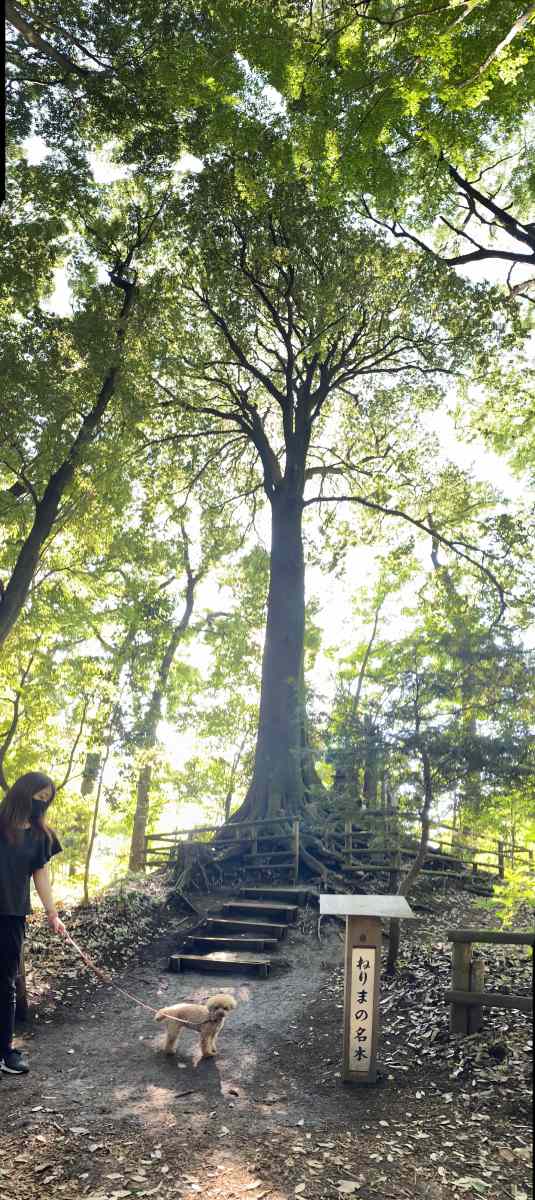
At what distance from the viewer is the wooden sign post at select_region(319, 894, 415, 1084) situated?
477 centimetres

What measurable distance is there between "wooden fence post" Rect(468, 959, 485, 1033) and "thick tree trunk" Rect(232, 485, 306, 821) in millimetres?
6283

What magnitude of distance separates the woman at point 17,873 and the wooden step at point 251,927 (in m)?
4.43

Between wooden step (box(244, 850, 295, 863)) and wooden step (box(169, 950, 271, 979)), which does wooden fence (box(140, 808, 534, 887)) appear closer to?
wooden step (box(244, 850, 295, 863))

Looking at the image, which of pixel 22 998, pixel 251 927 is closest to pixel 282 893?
pixel 251 927

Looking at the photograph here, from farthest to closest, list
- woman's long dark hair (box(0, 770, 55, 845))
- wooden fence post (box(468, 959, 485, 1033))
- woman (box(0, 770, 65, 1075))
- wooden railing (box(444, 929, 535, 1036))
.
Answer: wooden fence post (box(468, 959, 485, 1033)), wooden railing (box(444, 929, 535, 1036)), woman's long dark hair (box(0, 770, 55, 845)), woman (box(0, 770, 65, 1075))

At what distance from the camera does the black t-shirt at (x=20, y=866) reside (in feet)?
14.9

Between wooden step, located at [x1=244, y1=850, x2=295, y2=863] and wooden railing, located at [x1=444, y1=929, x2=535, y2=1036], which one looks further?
wooden step, located at [x1=244, y1=850, x2=295, y2=863]

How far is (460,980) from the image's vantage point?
17.2 feet

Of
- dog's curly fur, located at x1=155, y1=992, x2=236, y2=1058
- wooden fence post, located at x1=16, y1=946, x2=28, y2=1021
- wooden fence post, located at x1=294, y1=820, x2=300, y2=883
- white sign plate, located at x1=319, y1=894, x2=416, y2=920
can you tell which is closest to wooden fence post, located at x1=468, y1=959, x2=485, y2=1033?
white sign plate, located at x1=319, y1=894, x2=416, y2=920

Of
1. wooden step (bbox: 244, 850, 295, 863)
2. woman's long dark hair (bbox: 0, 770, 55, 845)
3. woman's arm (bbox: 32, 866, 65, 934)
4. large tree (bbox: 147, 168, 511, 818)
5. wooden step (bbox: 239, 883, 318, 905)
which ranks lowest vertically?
wooden step (bbox: 239, 883, 318, 905)

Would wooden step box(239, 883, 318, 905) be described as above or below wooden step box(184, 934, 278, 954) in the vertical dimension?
above

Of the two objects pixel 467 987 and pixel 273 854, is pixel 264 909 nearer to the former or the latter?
pixel 273 854

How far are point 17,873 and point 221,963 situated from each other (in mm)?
3941

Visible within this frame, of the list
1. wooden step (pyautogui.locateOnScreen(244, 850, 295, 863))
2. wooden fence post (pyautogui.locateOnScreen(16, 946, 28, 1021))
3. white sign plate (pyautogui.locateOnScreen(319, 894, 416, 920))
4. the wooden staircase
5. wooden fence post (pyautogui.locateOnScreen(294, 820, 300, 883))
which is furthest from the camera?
wooden step (pyautogui.locateOnScreen(244, 850, 295, 863))
